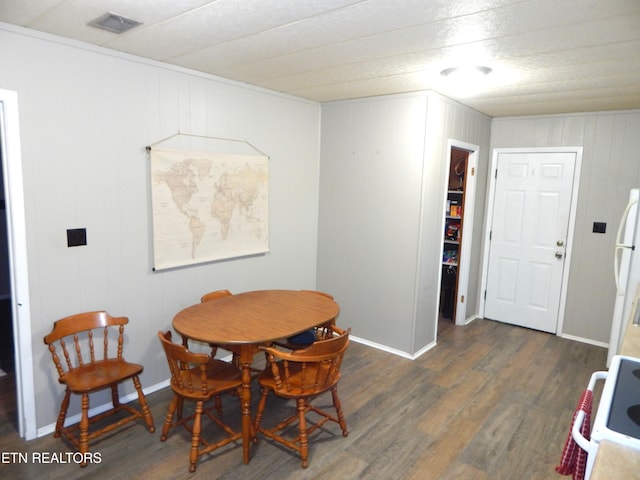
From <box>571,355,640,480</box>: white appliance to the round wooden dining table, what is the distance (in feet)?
5.09

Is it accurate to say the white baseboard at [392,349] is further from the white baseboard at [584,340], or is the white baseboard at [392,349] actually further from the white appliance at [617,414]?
the white appliance at [617,414]

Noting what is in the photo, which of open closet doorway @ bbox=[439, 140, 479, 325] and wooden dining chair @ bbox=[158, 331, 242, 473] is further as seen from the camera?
open closet doorway @ bbox=[439, 140, 479, 325]

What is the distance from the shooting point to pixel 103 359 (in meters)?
2.76

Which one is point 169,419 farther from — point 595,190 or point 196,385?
point 595,190

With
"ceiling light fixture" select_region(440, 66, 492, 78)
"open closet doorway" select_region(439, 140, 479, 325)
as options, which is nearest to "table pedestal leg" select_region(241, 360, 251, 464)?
"ceiling light fixture" select_region(440, 66, 492, 78)

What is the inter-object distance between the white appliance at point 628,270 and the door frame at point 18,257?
→ 4.20m

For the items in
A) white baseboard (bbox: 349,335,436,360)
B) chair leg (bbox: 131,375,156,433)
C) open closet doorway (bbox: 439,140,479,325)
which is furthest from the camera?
open closet doorway (bbox: 439,140,479,325)

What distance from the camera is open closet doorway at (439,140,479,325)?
4.55 metres

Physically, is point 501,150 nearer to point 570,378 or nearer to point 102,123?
point 570,378

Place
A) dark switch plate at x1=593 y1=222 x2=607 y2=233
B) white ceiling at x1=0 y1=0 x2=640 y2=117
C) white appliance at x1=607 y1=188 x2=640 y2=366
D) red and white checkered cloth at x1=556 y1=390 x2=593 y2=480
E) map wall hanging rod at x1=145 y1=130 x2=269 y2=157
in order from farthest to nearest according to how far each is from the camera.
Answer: dark switch plate at x1=593 y1=222 x2=607 y2=233 → white appliance at x1=607 y1=188 x2=640 y2=366 → map wall hanging rod at x1=145 y1=130 x2=269 y2=157 → white ceiling at x1=0 y1=0 x2=640 y2=117 → red and white checkered cloth at x1=556 y1=390 x2=593 y2=480

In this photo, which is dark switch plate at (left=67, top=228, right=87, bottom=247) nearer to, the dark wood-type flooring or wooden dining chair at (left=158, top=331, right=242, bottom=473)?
wooden dining chair at (left=158, top=331, right=242, bottom=473)

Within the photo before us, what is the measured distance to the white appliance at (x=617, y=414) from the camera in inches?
45.5

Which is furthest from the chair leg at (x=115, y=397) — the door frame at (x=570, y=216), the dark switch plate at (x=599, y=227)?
the dark switch plate at (x=599, y=227)

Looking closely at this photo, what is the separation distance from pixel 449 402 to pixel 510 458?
0.65 meters
